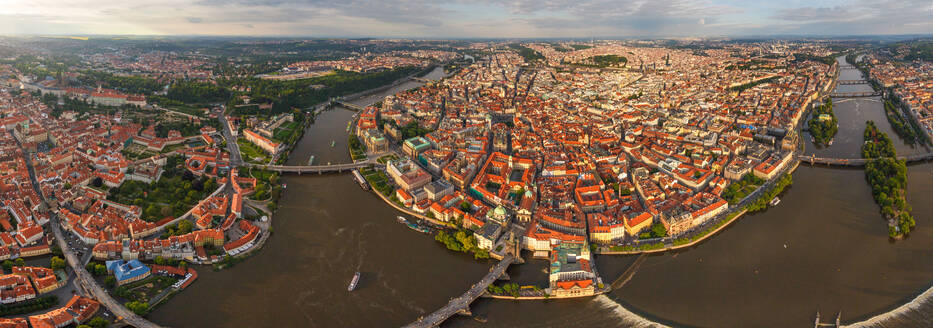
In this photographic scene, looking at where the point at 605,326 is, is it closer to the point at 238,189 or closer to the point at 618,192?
the point at 618,192

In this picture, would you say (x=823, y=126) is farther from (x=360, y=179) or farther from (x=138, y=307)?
(x=138, y=307)

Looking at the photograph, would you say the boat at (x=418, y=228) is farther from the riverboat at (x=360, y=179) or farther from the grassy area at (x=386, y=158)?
the grassy area at (x=386, y=158)

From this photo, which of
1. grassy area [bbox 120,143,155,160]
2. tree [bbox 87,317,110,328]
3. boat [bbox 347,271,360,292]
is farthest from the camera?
grassy area [bbox 120,143,155,160]

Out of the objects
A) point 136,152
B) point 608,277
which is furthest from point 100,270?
point 608,277

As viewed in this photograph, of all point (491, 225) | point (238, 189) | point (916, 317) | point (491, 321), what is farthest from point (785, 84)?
point (238, 189)

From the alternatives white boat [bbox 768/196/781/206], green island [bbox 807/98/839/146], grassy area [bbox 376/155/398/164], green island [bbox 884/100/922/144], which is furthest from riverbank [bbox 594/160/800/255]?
green island [bbox 884/100/922/144]

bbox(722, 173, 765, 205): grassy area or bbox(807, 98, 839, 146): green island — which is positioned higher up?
bbox(807, 98, 839, 146): green island

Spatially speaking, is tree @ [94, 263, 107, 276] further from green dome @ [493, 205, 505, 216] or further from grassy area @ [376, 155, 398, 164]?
grassy area @ [376, 155, 398, 164]
